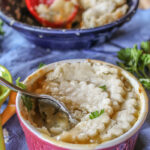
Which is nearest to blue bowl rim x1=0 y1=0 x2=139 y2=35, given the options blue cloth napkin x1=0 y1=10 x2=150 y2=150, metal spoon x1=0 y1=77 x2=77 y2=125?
blue cloth napkin x1=0 y1=10 x2=150 y2=150

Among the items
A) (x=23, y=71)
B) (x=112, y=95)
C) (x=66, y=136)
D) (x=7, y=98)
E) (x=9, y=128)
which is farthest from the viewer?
(x=23, y=71)

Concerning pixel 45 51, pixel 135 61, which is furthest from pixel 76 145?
pixel 45 51

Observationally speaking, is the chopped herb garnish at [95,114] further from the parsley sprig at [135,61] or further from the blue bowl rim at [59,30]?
the blue bowl rim at [59,30]

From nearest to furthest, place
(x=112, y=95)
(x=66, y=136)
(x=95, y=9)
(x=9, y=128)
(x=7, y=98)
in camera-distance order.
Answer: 1. (x=66, y=136)
2. (x=112, y=95)
3. (x=9, y=128)
4. (x=7, y=98)
5. (x=95, y=9)

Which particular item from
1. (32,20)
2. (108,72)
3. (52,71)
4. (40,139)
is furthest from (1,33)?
(40,139)

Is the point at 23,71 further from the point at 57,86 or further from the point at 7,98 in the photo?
the point at 57,86

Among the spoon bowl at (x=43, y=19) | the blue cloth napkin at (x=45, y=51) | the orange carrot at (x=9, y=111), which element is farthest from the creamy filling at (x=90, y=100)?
the spoon bowl at (x=43, y=19)

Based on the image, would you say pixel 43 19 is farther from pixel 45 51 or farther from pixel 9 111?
pixel 9 111

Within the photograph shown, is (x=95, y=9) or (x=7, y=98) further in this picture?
(x=95, y=9)
